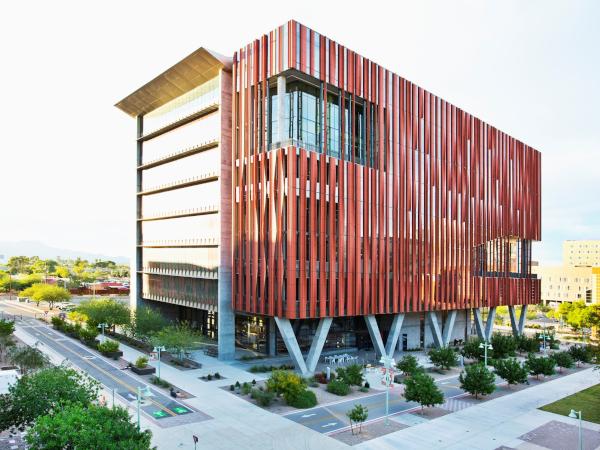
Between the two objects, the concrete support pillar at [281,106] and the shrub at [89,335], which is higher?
the concrete support pillar at [281,106]

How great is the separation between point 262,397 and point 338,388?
272 inches

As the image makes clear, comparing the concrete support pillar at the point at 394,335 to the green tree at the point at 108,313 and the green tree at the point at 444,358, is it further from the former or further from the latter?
the green tree at the point at 108,313

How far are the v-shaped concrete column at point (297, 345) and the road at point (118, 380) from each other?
12560 mm

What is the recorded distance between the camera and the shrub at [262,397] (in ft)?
113

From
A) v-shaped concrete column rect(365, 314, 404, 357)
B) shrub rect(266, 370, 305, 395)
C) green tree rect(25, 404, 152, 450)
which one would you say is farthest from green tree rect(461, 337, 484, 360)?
green tree rect(25, 404, 152, 450)

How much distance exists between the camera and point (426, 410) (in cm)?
3475

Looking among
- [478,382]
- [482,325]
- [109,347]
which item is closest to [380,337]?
[478,382]

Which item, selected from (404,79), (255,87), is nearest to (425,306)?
(404,79)

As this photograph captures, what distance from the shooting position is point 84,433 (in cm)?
1819

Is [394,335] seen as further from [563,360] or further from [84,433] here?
[84,433]

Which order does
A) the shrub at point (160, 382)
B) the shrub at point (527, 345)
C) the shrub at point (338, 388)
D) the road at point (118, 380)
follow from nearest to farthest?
1. the road at point (118, 380)
2. the shrub at point (338, 388)
3. the shrub at point (160, 382)
4. the shrub at point (527, 345)

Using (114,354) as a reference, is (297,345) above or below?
above

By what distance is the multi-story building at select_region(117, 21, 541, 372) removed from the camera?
45.9 meters

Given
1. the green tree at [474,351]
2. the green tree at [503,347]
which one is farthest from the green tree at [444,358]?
the green tree at [503,347]
